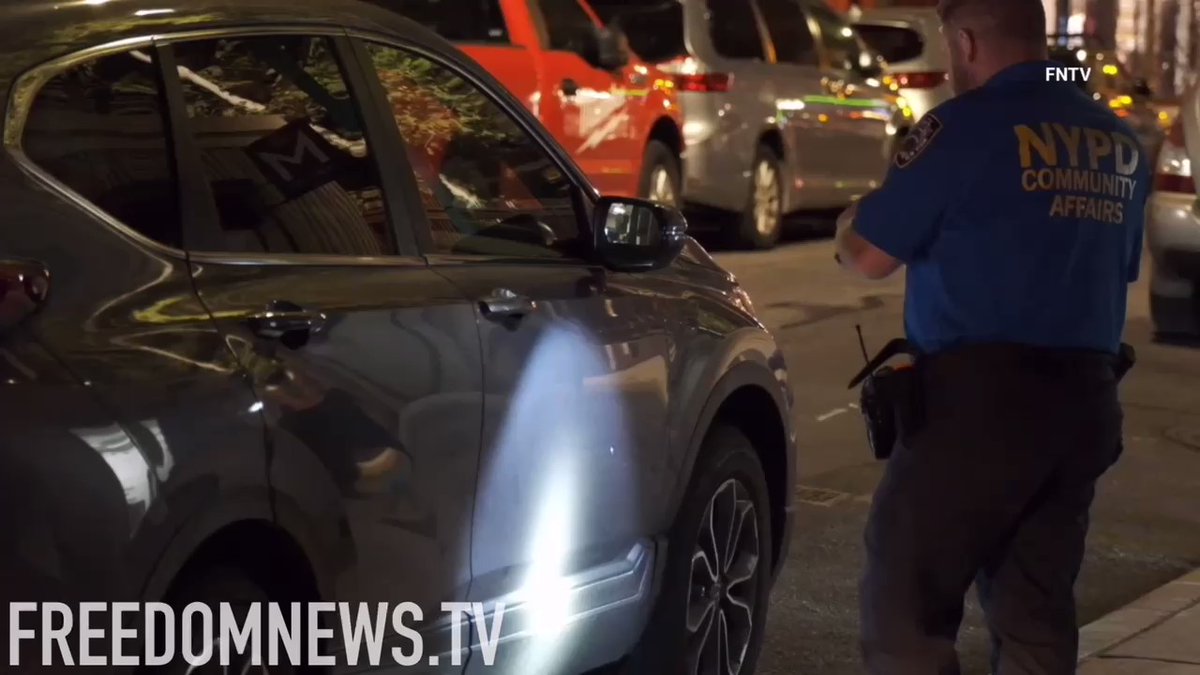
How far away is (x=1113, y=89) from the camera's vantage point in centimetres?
2366

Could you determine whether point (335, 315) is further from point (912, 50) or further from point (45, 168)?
point (912, 50)

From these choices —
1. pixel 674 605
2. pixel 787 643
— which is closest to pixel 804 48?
pixel 787 643

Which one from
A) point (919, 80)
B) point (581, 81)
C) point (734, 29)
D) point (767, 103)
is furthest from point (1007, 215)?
point (919, 80)

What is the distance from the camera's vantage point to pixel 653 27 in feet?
51.8

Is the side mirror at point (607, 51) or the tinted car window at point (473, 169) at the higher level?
the tinted car window at point (473, 169)

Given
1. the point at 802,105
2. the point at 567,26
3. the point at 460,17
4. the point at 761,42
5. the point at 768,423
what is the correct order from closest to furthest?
the point at 768,423 → the point at 460,17 → the point at 567,26 → the point at 761,42 → the point at 802,105

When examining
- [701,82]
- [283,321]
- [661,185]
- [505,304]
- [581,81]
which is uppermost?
[283,321]

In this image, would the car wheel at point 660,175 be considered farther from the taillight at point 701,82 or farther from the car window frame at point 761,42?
the car window frame at point 761,42

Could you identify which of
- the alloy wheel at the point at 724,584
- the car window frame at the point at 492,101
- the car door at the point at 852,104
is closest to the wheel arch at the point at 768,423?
the alloy wheel at the point at 724,584

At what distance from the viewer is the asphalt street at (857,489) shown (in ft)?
20.9

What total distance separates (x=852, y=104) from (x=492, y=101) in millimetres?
12891

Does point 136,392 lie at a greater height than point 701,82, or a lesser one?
greater

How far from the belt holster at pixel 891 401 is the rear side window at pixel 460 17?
804cm

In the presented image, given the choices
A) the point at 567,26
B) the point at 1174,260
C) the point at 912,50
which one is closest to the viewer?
the point at 1174,260
